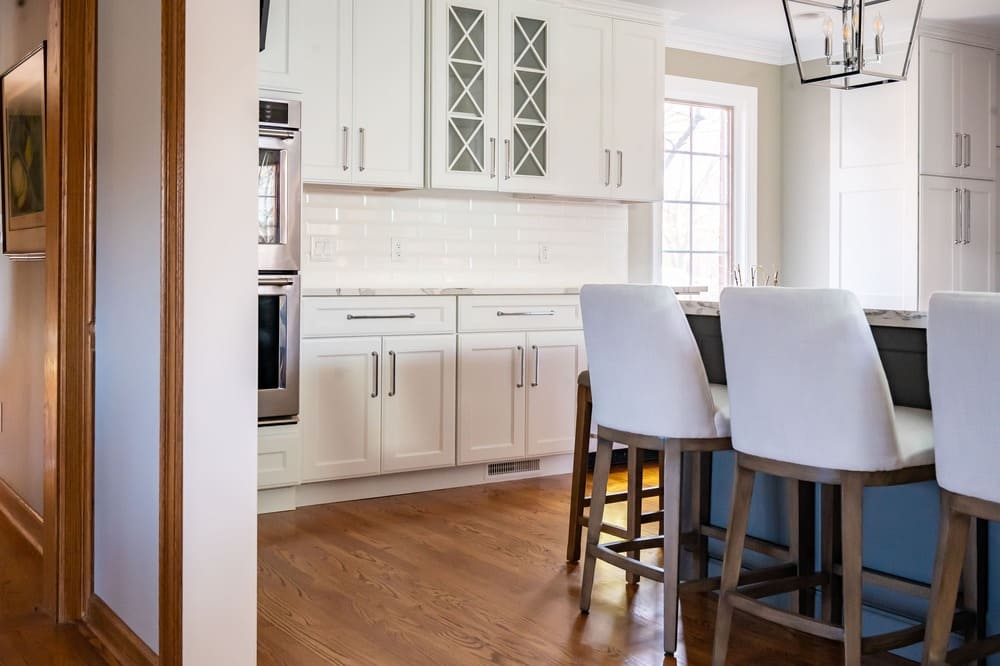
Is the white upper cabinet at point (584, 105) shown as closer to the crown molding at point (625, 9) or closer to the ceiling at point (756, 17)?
the crown molding at point (625, 9)

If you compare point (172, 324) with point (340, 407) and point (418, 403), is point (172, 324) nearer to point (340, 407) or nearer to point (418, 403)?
point (340, 407)

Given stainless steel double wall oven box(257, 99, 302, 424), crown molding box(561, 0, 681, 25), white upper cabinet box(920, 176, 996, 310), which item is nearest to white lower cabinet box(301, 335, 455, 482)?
stainless steel double wall oven box(257, 99, 302, 424)

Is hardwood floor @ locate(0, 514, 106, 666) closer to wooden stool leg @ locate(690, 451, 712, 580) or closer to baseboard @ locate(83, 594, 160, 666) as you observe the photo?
baseboard @ locate(83, 594, 160, 666)

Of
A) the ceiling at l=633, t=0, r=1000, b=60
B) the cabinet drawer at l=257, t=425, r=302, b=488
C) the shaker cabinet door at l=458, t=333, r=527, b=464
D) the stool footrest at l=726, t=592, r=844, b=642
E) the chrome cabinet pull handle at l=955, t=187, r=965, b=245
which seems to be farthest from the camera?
the chrome cabinet pull handle at l=955, t=187, r=965, b=245

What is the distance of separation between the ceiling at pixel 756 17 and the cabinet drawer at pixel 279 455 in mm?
2993

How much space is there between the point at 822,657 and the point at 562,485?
2.20m

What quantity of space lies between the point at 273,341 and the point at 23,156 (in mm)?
1162

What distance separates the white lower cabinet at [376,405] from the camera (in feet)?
13.6

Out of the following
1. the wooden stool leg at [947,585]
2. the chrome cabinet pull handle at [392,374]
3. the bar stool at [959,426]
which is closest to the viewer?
→ the bar stool at [959,426]

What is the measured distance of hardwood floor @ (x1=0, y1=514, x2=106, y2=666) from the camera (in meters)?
2.52

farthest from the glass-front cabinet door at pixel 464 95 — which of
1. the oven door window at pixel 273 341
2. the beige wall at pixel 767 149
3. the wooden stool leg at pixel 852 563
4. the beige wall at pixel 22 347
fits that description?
the wooden stool leg at pixel 852 563

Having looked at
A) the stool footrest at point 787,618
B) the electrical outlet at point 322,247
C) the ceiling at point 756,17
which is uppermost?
the ceiling at point 756,17

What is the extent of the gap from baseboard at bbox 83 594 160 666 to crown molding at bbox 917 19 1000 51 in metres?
5.15

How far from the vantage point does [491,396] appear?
15.0 feet
